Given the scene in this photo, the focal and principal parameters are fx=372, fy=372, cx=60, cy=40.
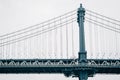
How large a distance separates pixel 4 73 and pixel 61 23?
14816 millimetres

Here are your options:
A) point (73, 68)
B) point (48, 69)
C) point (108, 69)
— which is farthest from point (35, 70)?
point (108, 69)

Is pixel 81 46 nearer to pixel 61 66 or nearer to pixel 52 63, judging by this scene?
pixel 61 66

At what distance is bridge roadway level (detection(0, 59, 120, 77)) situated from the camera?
211 feet

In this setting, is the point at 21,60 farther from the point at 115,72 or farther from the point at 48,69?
the point at 115,72

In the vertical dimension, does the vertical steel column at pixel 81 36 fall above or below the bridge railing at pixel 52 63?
above

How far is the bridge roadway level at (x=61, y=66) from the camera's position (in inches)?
2532

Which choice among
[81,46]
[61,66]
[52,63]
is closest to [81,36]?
[81,46]

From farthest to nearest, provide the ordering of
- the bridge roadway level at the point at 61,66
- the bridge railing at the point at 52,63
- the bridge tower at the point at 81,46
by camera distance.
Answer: the bridge railing at the point at 52,63
the bridge roadway level at the point at 61,66
the bridge tower at the point at 81,46

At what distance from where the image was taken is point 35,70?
6800 cm

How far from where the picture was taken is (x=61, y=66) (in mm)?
65188

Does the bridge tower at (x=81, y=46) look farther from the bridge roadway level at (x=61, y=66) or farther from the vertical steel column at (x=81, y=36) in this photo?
the bridge roadway level at (x=61, y=66)

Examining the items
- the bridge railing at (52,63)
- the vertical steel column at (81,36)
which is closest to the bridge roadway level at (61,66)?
the bridge railing at (52,63)

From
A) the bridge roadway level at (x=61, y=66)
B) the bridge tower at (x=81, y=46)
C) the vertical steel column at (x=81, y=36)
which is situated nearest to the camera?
the bridge tower at (x=81, y=46)

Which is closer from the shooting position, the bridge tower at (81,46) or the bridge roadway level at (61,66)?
the bridge tower at (81,46)
